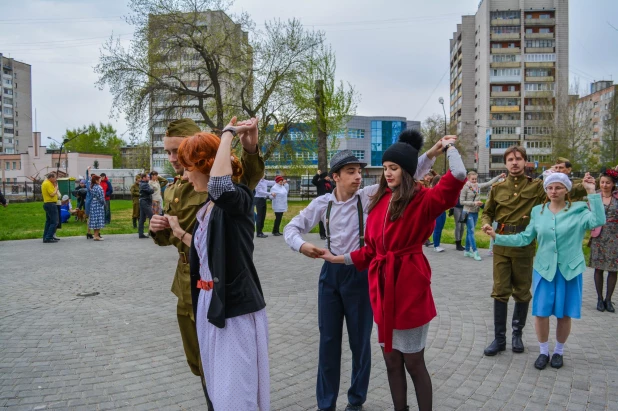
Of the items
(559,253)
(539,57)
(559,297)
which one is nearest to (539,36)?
(539,57)

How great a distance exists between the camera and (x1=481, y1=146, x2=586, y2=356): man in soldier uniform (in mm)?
5004

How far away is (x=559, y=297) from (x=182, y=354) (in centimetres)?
393

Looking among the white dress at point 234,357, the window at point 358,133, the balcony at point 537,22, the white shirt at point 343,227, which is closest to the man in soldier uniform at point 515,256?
the white shirt at point 343,227

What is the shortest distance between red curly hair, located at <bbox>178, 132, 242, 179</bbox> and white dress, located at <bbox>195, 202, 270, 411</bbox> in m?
0.38

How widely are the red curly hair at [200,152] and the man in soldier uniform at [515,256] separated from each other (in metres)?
3.31

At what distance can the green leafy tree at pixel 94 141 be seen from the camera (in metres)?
90.2

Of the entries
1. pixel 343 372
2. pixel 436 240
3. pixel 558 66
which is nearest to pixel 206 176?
pixel 343 372

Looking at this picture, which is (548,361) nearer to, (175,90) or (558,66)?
(175,90)

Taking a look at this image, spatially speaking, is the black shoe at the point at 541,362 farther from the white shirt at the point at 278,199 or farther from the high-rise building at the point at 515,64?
the high-rise building at the point at 515,64

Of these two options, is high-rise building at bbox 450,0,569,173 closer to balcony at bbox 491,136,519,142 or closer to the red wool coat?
balcony at bbox 491,136,519,142

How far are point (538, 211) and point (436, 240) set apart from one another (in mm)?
7879

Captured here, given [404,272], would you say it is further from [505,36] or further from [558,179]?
[505,36]

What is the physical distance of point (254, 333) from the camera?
273 cm

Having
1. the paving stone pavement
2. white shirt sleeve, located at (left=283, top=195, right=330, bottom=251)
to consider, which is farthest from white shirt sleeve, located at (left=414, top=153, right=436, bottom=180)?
the paving stone pavement
